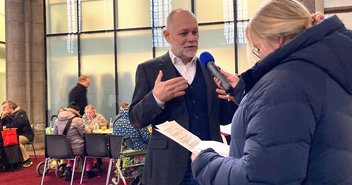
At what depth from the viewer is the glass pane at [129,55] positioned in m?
12.6

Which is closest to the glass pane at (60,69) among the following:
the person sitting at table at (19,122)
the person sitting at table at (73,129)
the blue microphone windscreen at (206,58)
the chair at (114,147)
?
the person sitting at table at (19,122)

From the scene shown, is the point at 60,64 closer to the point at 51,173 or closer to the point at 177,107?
the point at 51,173

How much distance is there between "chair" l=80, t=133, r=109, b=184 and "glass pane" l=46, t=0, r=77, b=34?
22.1ft

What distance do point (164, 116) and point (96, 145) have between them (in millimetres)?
5044

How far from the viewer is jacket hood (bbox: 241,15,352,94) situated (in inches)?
48.2

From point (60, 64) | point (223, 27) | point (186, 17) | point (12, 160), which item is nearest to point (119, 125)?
point (12, 160)

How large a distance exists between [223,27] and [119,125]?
20.9 feet

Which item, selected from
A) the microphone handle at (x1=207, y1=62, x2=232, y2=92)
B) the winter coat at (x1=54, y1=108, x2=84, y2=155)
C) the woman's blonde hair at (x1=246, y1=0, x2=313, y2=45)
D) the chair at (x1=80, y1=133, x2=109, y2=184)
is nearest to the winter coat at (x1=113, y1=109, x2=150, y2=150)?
the chair at (x1=80, y1=133, x2=109, y2=184)

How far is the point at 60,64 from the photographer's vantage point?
13.3m

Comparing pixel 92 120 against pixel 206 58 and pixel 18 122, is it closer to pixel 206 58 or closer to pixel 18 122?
pixel 18 122

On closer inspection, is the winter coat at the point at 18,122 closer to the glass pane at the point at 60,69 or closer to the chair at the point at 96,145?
the chair at the point at 96,145

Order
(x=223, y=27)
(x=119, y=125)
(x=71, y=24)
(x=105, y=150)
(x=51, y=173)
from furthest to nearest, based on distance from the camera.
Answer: (x=71, y=24) < (x=223, y=27) < (x=51, y=173) < (x=105, y=150) < (x=119, y=125)

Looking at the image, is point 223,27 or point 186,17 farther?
point 223,27

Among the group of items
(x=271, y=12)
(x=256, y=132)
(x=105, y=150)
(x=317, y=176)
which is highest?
(x=271, y=12)
